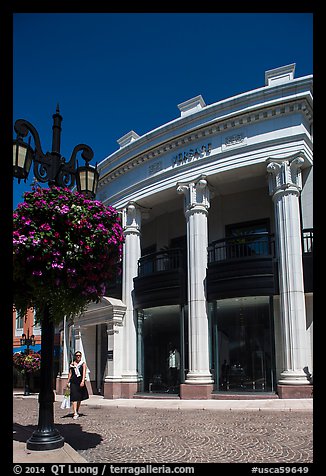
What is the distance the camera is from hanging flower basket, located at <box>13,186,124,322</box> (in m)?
6.11

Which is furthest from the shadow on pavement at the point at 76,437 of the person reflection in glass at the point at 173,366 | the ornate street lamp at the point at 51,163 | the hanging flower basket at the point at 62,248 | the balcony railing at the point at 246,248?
the balcony railing at the point at 246,248

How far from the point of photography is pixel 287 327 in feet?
46.9

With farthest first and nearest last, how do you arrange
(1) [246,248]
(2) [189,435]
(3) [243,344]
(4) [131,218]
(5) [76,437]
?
(4) [131,218]
(1) [246,248]
(3) [243,344]
(2) [189,435]
(5) [76,437]

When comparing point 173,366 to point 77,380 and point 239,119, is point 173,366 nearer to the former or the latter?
point 77,380

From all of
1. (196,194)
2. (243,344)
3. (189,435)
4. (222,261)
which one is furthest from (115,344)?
(189,435)

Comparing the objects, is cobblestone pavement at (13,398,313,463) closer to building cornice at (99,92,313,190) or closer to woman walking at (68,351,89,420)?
woman walking at (68,351,89,420)

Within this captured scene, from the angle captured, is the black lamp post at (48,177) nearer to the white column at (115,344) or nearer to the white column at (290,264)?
the white column at (290,264)

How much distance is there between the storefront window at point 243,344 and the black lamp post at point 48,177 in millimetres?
9059

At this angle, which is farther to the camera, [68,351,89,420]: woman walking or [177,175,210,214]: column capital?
[177,175,210,214]: column capital

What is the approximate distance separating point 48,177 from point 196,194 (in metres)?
10.1

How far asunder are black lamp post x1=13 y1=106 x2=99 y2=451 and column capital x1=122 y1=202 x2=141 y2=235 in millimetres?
10725

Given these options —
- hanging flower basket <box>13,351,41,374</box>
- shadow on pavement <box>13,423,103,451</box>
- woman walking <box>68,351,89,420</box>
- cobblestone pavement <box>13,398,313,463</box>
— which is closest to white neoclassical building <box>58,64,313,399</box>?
hanging flower basket <box>13,351,41,374</box>

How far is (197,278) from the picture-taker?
53.7 ft

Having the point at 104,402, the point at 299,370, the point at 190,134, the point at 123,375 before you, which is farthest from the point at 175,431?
the point at 190,134
